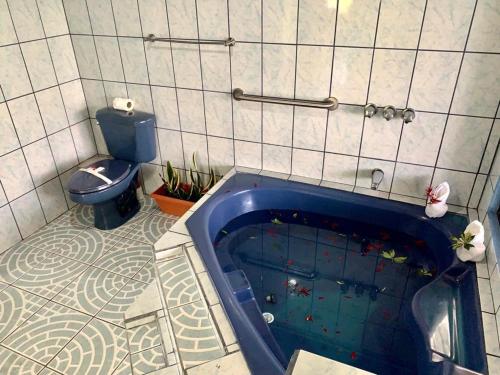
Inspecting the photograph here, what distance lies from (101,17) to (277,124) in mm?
1224

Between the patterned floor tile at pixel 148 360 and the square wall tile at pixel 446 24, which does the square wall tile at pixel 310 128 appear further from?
the patterned floor tile at pixel 148 360

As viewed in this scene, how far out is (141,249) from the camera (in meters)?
2.29

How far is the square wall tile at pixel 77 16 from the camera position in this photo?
2307mm

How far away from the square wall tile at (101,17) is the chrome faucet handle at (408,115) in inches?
67.0

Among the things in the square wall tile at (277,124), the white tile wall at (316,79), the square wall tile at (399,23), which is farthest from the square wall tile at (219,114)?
the square wall tile at (399,23)

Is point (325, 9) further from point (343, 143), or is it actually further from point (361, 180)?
point (361, 180)

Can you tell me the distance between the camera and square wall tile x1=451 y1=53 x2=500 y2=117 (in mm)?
1642

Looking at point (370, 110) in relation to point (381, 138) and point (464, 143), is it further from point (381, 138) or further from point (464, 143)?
point (464, 143)

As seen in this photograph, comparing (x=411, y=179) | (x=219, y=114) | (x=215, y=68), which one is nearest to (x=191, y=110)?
(x=219, y=114)

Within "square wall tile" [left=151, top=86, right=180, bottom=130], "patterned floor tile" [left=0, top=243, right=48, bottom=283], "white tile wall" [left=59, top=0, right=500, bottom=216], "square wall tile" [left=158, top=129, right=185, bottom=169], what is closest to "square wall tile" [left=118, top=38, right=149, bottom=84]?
"white tile wall" [left=59, top=0, right=500, bottom=216]

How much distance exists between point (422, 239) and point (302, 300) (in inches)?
27.9

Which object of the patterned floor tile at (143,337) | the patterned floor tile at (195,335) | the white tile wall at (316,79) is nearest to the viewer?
the patterned floor tile at (195,335)

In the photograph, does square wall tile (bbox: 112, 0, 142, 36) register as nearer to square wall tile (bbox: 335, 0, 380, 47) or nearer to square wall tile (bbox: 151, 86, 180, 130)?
square wall tile (bbox: 151, 86, 180, 130)

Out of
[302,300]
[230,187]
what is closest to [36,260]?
[230,187]
